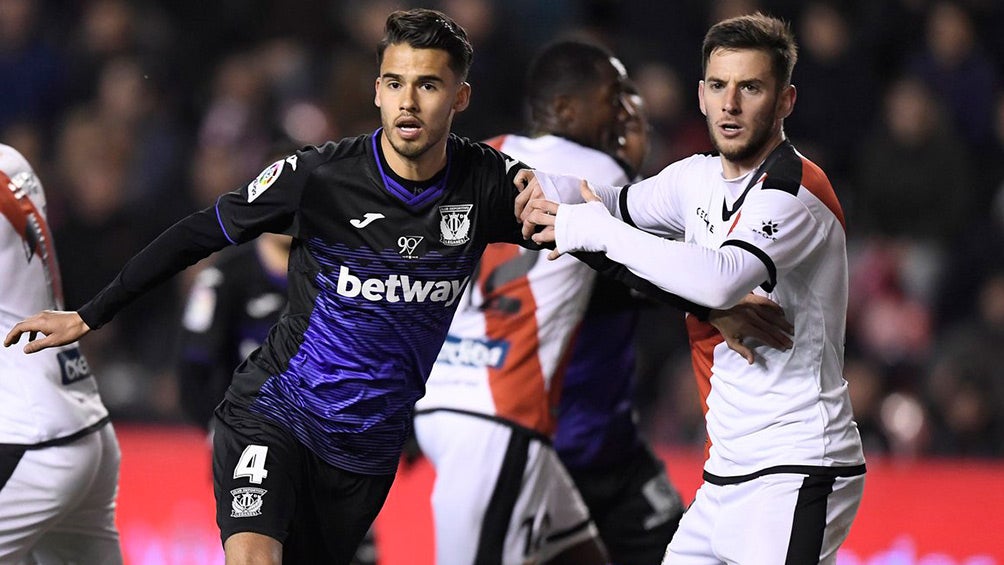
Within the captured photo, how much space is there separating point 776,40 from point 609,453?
7.42 ft

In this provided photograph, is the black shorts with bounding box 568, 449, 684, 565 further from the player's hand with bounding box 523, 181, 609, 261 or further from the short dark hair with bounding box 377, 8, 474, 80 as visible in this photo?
the short dark hair with bounding box 377, 8, 474, 80

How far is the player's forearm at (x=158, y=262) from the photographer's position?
4.42m

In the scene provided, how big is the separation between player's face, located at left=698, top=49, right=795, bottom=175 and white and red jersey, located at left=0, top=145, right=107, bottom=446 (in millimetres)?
2385

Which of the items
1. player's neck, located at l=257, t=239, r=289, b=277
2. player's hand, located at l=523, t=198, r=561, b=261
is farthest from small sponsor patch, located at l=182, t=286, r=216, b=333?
player's hand, located at l=523, t=198, r=561, b=261

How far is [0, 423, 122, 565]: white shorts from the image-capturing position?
4801mm

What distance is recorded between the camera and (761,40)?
4.29m

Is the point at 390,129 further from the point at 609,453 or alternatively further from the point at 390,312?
the point at 609,453

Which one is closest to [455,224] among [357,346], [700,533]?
[357,346]

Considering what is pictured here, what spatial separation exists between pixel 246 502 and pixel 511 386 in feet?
4.62

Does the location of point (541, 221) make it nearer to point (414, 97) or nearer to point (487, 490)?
point (414, 97)

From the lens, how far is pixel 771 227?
4098 mm

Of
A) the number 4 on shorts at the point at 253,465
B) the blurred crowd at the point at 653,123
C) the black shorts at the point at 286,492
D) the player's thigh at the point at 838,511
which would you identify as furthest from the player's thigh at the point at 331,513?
the blurred crowd at the point at 653,123

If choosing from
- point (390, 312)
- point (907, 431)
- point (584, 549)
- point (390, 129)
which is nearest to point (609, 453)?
point (584, 549)

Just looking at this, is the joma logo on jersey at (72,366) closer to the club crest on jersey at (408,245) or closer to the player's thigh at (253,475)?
the player's thigh at (253,475)
